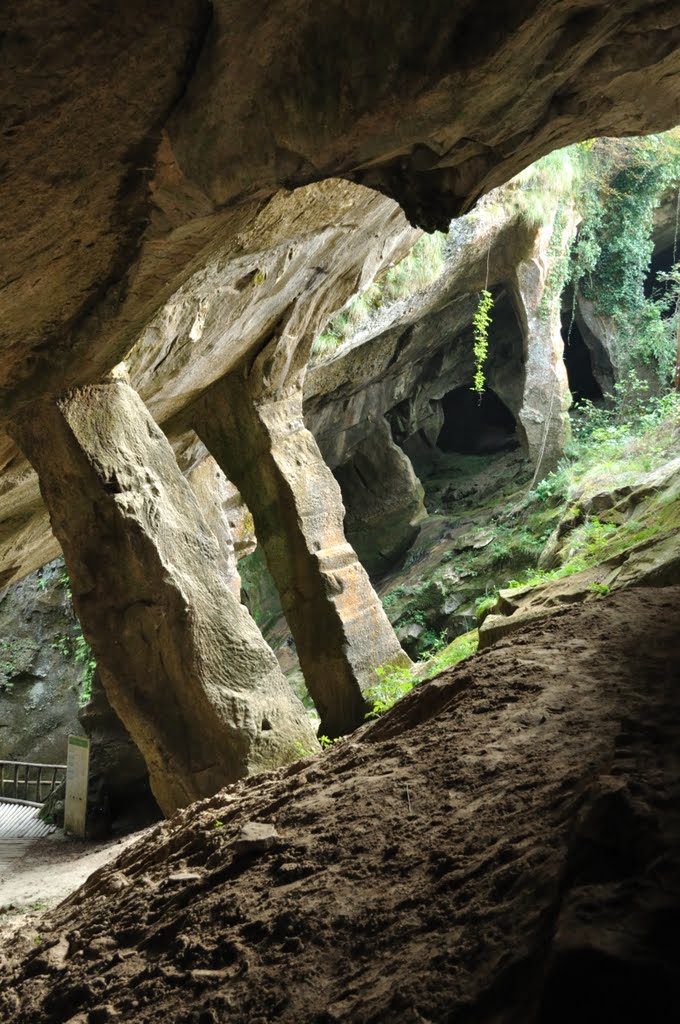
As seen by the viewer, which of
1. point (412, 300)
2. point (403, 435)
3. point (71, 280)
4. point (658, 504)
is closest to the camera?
point (71, 280)

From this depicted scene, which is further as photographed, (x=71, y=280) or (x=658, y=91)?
(x=71, y=280)

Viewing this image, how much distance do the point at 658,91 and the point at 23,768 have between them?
13337 mm

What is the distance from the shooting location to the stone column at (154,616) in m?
5.35

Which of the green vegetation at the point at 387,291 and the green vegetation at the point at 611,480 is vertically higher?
the green vegetation at the point at 387,291

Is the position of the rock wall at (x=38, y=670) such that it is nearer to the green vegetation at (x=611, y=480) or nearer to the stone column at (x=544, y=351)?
the green vegetation at (x=611, y=480)

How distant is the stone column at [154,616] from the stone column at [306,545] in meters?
2.29

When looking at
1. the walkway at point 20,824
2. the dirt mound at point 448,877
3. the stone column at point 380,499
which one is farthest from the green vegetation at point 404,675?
the stone column at point 380,499

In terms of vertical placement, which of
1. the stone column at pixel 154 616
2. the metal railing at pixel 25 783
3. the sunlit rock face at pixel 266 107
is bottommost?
the metal railing at pixel 25 783

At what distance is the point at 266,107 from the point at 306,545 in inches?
218

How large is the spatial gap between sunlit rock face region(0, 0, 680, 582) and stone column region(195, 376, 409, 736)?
4.31 metres

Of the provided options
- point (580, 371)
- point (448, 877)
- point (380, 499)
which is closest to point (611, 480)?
point (448, 877)

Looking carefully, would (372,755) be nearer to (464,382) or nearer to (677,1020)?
(677,1020)

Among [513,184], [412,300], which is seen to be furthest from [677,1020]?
[513,184]

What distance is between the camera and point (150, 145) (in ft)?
10.4
